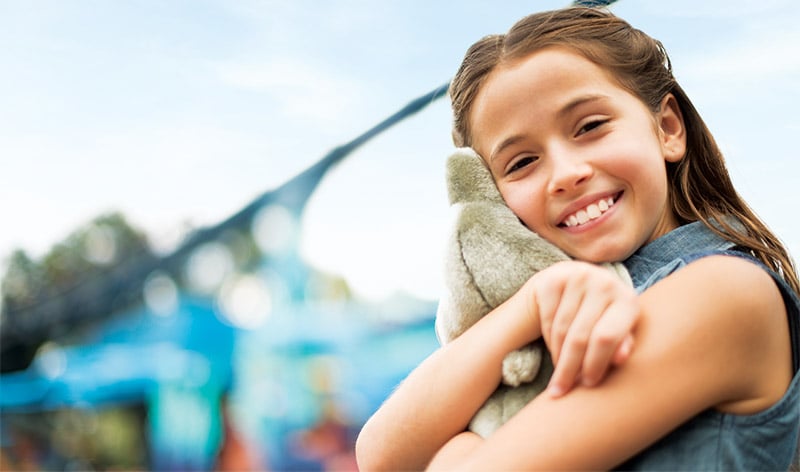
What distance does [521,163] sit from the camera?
0.83 metres

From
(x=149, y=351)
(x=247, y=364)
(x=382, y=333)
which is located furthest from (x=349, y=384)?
(x=149, y=351)

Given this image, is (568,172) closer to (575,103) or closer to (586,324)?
(575,103)

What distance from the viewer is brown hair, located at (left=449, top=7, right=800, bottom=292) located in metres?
0.84

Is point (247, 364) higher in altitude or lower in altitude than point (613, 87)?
higher

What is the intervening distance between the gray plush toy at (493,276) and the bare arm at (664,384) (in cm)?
5

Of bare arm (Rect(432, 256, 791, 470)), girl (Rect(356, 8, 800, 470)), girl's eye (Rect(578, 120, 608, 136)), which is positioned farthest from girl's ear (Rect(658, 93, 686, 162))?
bare arm (Rect(432, 256, 791, 470))

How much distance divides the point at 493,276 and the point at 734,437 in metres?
Answer: 0.24

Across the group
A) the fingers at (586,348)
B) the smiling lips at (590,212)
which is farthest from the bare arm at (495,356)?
the smiling lips at (590,212)

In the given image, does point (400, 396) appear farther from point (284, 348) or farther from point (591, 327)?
point (284, 348)

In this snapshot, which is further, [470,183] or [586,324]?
[470,183]

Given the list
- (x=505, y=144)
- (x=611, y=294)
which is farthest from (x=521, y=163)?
(x=611, y=294)

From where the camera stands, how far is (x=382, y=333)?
4.96m

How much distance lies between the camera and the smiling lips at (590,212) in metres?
0.78

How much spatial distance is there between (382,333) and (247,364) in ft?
7.00
